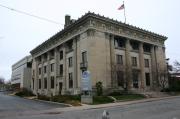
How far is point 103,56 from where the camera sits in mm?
43500

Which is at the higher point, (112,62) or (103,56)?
(103,56)

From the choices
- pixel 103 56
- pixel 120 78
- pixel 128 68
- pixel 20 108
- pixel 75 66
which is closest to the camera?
pixel 20 108

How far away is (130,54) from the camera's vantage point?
50.1 metres

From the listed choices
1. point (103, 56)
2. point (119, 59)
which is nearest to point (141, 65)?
point (119, 59)

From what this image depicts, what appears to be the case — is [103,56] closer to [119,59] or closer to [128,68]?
[119,59]

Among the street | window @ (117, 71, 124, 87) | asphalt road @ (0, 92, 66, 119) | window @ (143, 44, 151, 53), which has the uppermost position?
window @ (143, 44, 151, 53)

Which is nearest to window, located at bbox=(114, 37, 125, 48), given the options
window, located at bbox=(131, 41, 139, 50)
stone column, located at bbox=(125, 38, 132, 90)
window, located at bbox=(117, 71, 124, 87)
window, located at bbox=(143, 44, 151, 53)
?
stone column, located at bbox=(125, 38, 132, 90)

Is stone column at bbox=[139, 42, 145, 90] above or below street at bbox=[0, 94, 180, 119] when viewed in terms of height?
above

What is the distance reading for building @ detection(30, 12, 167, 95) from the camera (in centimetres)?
4288

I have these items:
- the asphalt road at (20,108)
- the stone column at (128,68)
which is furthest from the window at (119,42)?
the asphalt road at (20,108)

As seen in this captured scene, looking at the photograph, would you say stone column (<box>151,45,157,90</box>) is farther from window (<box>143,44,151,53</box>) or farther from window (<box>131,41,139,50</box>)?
window (<box>131,41,139,50</box>)

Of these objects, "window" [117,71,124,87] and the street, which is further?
"window" [117,71,124,87]

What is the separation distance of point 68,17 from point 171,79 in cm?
3036

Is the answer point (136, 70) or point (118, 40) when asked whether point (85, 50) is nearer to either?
point (118, 40)
